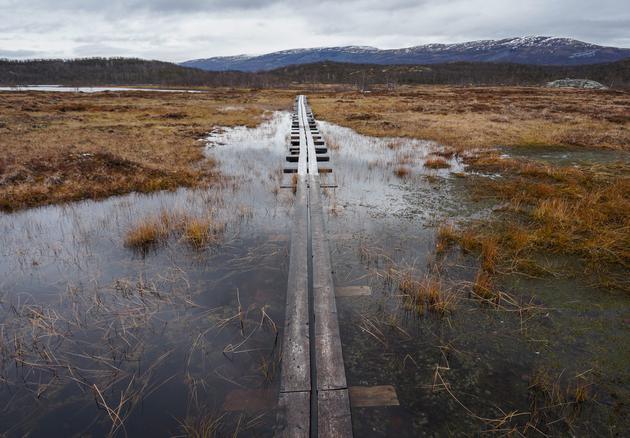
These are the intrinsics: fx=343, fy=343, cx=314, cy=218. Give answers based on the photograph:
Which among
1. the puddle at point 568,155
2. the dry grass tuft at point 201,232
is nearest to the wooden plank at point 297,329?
the dry grass tuft at point 201,232

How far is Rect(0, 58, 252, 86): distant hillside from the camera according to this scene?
12719 cm

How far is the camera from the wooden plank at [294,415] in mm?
2492

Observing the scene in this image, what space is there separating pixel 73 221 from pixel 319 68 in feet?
549

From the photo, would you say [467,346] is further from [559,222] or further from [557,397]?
[559,222]

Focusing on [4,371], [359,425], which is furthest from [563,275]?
[4,371]

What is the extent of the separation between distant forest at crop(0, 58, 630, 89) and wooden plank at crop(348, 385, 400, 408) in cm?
9426

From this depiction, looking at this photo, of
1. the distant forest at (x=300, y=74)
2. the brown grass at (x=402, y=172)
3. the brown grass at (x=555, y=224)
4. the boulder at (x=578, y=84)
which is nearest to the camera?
the brown grass at (x=555, y=224)

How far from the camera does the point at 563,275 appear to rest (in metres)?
4.78

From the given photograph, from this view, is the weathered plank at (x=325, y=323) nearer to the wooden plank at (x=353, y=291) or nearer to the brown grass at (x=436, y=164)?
the wooden plank at (x=353, y=291)

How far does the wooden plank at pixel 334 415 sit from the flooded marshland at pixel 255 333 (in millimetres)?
186

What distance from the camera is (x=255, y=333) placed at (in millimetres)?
3748

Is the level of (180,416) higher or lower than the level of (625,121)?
lower

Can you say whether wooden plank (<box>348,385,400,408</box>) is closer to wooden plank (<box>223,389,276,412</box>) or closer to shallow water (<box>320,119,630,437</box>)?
shallow water (<box>320,119,630,437</box>)

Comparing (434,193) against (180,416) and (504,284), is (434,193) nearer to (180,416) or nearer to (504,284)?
(504,284)
